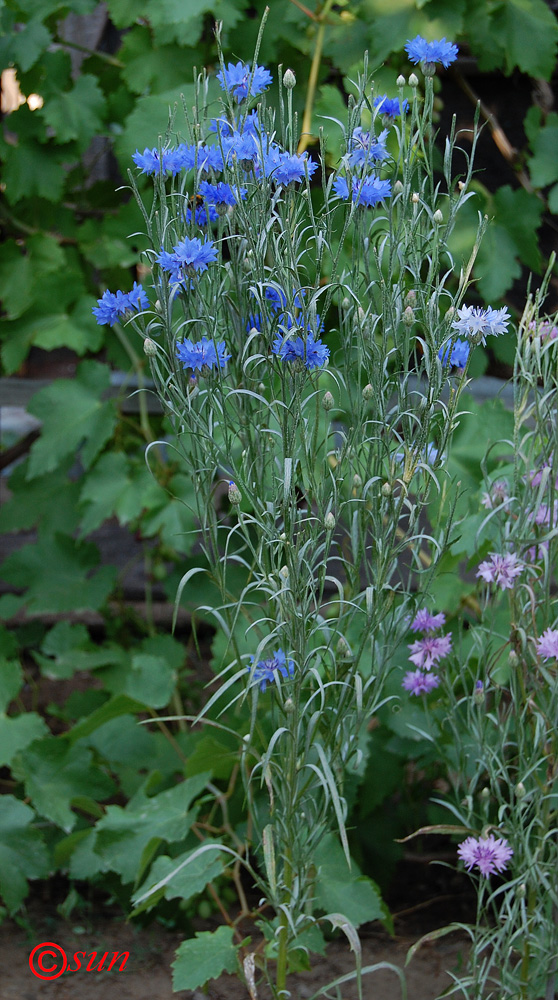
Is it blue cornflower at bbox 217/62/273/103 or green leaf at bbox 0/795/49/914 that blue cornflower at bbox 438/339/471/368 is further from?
green leaf at bbox 0/795/49/914

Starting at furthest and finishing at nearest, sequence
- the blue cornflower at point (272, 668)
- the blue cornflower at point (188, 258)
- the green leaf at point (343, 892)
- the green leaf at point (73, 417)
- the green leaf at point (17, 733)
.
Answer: the green leaf at point (73, 417) → the green leaf at point (17, 733) → the green leaf at point (343, 892) → the blue cornflower at point (272, 668) → the blue cornflower at point (188, 258)

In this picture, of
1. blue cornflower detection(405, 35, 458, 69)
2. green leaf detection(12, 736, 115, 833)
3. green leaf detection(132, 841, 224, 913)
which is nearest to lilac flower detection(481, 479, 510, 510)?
blue cornflower detection(405, 35, 458, 69)

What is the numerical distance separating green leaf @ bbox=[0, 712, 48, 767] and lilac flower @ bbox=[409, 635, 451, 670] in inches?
28.3

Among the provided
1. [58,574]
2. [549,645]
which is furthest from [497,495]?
[58,574]

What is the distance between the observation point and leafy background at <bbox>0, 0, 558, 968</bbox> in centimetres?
165

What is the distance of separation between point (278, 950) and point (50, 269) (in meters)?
1.40

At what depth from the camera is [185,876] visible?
1374mm

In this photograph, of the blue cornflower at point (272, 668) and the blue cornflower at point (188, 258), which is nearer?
the blue cornflower at point (188, 258)

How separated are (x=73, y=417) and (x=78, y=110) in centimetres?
61

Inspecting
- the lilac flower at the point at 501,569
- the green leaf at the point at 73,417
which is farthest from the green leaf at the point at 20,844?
the lilac flower at the point at 501,569

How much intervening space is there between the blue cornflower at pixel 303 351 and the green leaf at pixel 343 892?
2.34 ft

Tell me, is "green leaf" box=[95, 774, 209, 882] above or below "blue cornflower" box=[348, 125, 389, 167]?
below

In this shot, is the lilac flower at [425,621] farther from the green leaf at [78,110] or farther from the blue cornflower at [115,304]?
the green leaf at [78,110]

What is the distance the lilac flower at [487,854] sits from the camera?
1.15m
